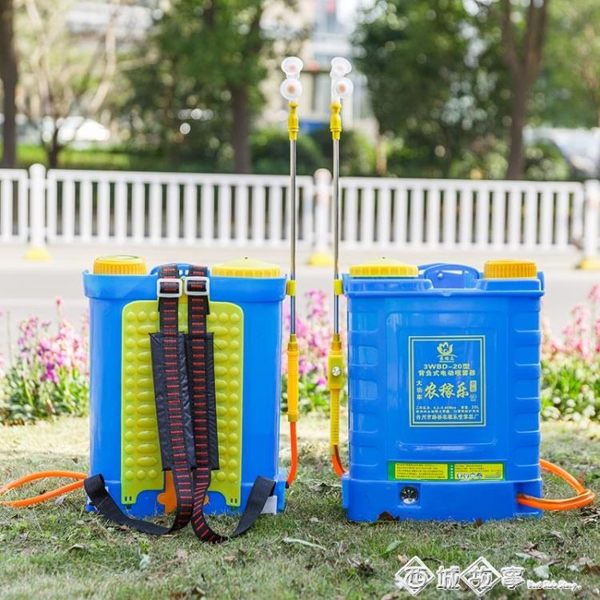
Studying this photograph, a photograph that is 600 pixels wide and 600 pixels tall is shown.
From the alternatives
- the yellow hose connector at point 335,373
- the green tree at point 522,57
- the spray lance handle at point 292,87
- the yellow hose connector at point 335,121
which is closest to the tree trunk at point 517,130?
the green tree at point 522,57

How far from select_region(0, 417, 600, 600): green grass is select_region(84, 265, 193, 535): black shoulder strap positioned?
71mm

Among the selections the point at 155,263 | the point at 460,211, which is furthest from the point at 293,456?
the point at 460,211

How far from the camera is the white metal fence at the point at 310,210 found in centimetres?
1370

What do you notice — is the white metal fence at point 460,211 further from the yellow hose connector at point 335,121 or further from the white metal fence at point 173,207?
the yellow hose connector at point 335,121

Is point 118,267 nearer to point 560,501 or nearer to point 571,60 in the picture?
point 560,501

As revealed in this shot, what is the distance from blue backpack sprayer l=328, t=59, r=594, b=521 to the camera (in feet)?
13.9

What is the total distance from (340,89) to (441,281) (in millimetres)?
821

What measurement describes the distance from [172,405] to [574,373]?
10.2ft

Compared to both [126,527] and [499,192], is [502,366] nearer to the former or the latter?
[126,527]

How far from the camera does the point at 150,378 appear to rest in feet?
13.9

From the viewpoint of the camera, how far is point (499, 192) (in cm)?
1420

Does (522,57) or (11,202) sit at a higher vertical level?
(522,57)

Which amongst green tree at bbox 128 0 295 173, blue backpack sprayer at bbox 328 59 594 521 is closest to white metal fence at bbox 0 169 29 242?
green tree at bbox 128 0 295 173

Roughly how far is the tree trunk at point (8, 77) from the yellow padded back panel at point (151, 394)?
52.4 ft
